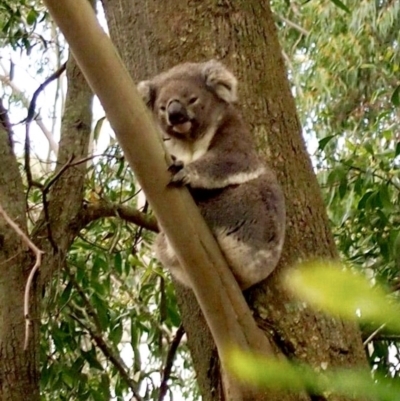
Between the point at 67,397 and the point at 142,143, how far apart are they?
1.28 metres

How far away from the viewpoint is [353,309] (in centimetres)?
19

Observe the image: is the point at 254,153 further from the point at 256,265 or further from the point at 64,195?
the point at 64,195

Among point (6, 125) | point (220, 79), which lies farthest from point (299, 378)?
point (6, 125)

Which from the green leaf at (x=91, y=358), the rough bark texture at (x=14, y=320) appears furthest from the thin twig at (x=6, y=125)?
the green leaf at (x=91, y=358)

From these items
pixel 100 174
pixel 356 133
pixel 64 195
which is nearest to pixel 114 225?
pixel 100 174

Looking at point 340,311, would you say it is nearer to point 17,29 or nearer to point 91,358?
point 91,358

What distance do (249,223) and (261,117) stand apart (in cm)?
23

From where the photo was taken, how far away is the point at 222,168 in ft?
5.12

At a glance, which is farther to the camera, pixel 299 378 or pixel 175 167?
pixel 175 167

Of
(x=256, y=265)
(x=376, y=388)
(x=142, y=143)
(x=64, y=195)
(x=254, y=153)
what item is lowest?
(x=376, y=388)

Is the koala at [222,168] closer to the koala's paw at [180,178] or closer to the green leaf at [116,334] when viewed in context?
the koala's paw at [180,178]

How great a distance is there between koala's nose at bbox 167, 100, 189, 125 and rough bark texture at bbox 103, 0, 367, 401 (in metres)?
0.09

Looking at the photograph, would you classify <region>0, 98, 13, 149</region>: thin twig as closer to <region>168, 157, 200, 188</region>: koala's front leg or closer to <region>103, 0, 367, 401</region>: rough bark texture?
<region>103, 0, 367, 401</region>: rough bark texture

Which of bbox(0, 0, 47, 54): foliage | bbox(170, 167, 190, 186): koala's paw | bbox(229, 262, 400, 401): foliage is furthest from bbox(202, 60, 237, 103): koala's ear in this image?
bbox(229, 262, 400, 401): foliage
